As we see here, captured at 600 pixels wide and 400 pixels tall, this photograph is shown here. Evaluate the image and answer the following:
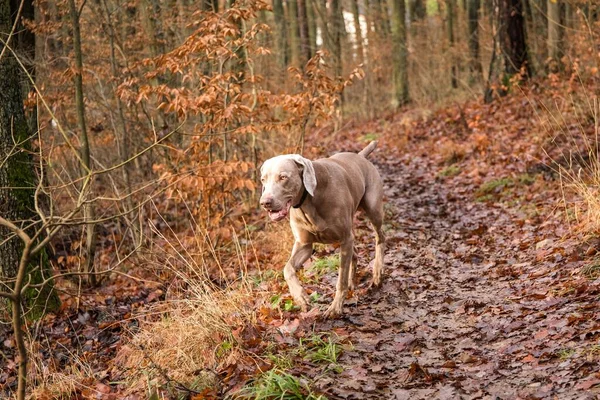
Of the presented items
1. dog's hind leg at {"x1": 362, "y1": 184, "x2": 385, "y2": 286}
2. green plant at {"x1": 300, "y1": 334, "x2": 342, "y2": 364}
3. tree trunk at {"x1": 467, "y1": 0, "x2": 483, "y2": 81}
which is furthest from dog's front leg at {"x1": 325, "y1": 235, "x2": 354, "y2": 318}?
tree trunk at {"x1": 467, "y1": 0, "x2": 483, "y2": 81}


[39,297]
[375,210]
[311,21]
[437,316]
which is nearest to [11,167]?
[39,297]

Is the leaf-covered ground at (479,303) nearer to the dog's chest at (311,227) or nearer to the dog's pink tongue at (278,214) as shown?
the dog's chest at (311,227)

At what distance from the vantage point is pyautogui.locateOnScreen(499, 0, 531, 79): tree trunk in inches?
568

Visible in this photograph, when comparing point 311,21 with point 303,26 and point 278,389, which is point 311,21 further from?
point 278,389

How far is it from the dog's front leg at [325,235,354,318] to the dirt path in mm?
106

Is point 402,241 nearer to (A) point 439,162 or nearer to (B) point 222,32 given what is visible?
(B) point 222,32

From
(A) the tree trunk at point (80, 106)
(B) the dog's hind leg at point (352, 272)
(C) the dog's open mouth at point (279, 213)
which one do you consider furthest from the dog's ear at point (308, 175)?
(A) the tree trunk at point (80, 106)

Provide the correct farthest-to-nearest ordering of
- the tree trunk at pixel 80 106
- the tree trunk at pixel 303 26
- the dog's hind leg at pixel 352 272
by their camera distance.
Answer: the tree trunk at pixel 303 26
the tree trunk at pixel 80 106
the dog's hind leg at pixel 352 272

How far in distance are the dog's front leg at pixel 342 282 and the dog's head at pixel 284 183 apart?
2.24 ft

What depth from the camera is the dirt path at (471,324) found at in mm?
4160

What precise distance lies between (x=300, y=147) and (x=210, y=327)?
16.5 feet

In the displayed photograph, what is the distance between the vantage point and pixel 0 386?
20.0 ft

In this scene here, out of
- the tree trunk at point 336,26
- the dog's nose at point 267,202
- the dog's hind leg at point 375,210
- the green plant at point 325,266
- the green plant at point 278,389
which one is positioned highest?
the tree trunk at point 336,26

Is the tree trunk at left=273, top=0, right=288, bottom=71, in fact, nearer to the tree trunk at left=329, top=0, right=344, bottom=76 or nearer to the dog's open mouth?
the tree trunk at left=329, top=0, right=344, bottom=76
